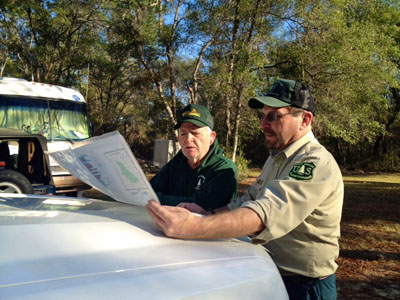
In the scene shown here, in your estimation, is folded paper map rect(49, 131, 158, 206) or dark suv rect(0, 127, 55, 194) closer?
folded paper map rect(49, 131, 158, 206)

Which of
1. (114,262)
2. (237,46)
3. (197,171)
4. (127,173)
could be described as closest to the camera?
(114,262)

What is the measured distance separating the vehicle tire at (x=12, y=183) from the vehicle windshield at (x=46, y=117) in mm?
3908

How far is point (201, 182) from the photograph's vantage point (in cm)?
243

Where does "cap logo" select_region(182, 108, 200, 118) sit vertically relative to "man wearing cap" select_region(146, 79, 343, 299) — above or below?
above

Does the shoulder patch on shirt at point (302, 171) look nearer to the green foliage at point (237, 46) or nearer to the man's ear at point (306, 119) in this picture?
the man's ear at point (306, 119)

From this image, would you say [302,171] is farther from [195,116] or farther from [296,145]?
[195,116]

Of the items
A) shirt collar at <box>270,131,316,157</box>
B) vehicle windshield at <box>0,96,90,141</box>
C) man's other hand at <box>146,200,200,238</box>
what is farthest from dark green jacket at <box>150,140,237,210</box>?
vehicle windshield at <box>0,96,90,141</box>

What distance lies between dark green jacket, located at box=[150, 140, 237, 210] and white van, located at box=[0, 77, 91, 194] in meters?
6.61

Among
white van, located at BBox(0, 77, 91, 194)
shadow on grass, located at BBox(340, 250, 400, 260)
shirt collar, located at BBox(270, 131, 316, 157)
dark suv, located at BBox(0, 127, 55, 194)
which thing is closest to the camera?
shirt collar, located at BBox(270, 131, 316, 157)

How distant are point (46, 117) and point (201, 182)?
27.9ft

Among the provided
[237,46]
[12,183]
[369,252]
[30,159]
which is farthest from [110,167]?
[237,46]

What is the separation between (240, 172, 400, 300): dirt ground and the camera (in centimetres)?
447

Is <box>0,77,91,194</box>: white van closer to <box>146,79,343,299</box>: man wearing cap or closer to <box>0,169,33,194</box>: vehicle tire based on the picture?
<box>0,169,33,194</box>: vehicle tire

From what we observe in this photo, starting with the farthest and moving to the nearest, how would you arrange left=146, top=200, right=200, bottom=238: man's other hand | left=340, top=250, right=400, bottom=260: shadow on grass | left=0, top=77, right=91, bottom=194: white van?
left=0, top=77, right=91, bottom=194: white van
left=340, top=250, right=400, bottom=260: shadow on grass
left=146, top=200, right=200, bottom=238: man's other hand
